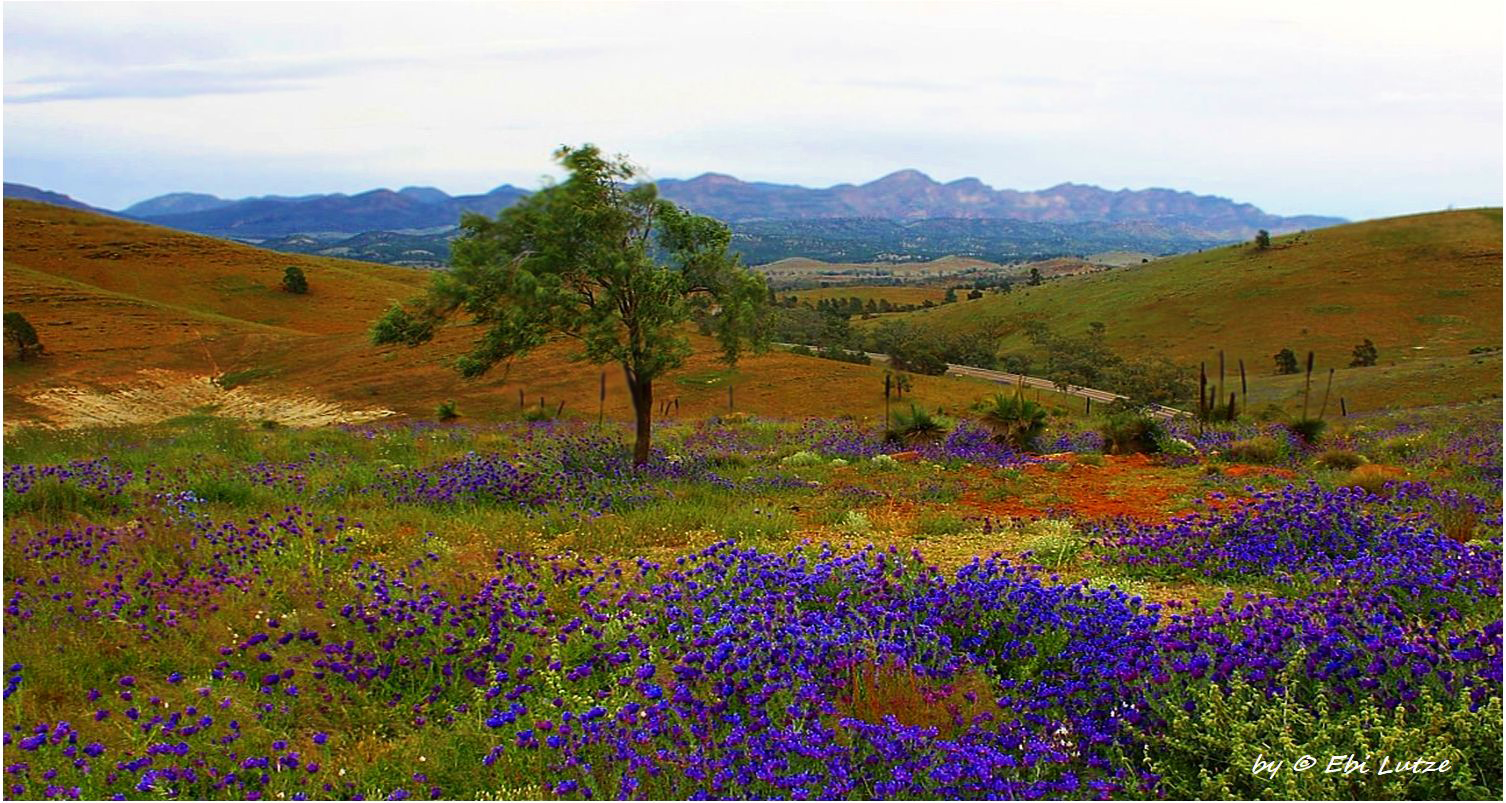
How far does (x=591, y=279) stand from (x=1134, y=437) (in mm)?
7983

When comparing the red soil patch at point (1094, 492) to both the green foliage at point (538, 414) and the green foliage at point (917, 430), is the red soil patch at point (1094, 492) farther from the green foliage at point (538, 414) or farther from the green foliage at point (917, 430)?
the green foliage at point (538, 414)

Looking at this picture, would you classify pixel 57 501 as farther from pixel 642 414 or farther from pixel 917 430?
pixel 917 430

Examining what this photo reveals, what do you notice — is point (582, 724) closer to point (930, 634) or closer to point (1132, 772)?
point (930, 634)

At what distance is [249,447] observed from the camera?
47.6 feet

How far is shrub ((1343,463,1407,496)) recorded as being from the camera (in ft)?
29.0

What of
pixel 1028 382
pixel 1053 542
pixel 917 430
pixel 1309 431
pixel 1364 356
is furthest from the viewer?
pixel 1364 356

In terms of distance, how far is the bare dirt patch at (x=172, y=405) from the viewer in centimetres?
3244

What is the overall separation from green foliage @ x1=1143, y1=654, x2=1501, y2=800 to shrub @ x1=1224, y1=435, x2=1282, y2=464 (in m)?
9.13

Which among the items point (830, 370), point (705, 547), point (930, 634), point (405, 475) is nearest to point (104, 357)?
point (830, 370)

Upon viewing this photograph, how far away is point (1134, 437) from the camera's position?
13.1 meters

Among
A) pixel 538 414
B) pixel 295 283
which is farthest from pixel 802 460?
pixel 295 283

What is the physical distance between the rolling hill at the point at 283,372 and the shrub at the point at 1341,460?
52.6ft

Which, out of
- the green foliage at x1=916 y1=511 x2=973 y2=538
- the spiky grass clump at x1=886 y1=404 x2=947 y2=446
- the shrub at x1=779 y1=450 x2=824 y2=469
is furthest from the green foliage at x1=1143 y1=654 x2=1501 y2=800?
the spiky grass clump at x1=886 y1=404 x2=947 y2=446

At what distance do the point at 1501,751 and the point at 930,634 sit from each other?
2051 mm
